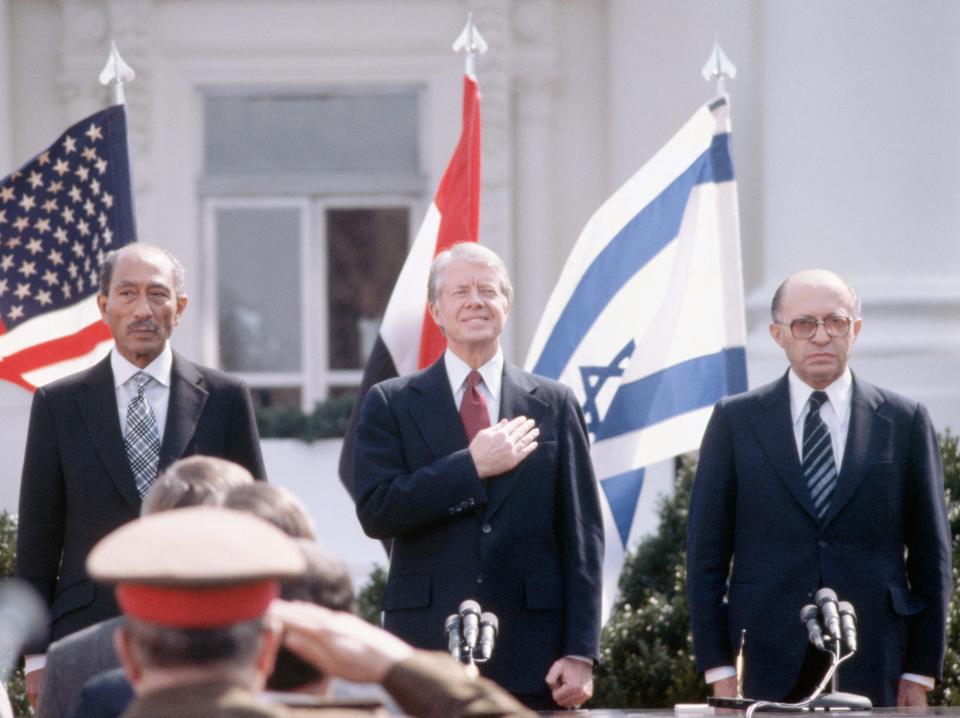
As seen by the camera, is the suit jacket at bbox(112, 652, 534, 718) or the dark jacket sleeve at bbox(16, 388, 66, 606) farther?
the dark jacket sleeve at bbox(16, 388, 66, 606)

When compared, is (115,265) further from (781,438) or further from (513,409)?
(781,438)

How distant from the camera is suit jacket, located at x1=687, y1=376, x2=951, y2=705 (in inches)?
193

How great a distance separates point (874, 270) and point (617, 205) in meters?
2.03

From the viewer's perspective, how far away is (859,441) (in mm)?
5000

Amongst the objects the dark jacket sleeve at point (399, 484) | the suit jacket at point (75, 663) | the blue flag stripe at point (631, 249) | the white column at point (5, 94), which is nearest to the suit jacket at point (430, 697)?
the suit jacket at point (75, 663)

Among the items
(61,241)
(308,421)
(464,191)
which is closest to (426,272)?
(464,191)

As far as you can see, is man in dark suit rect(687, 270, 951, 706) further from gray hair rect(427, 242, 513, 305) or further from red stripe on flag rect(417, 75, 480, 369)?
red stripe on flag rect(417, 75, 480, 369)

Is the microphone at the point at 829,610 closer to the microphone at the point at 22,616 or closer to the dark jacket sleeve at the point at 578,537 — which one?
the dark jacket sleeve at the point at 578,537

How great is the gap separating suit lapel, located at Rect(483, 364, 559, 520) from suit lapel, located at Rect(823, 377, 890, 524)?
808 millimetres

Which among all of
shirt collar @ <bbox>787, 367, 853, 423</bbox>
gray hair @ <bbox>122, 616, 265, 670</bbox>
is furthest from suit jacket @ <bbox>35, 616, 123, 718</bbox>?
shirt collar @ <bbox>787, 367, 853, 423</bbox>

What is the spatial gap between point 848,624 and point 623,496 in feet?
5.96

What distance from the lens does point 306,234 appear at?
995cm

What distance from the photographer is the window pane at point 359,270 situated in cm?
999

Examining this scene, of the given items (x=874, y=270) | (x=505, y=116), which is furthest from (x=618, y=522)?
(x=505, y=116)
